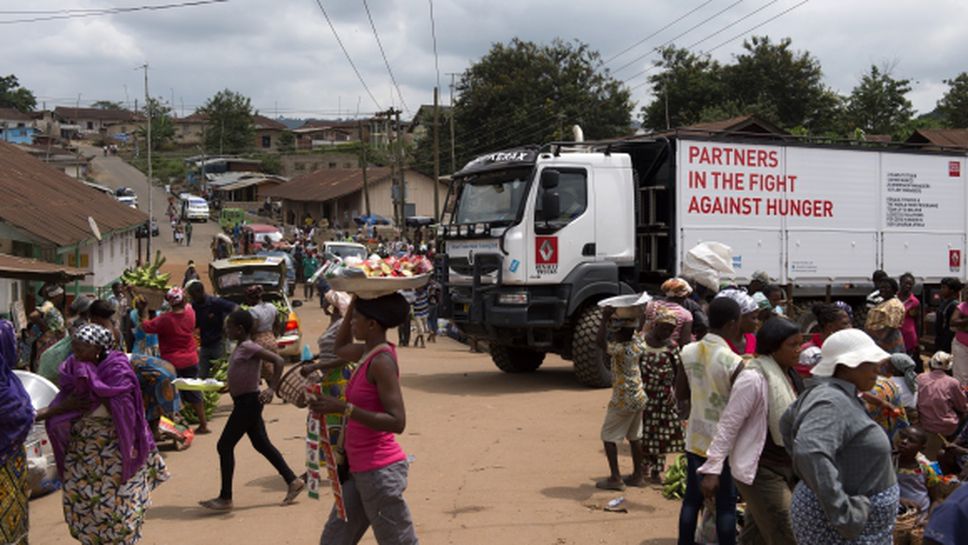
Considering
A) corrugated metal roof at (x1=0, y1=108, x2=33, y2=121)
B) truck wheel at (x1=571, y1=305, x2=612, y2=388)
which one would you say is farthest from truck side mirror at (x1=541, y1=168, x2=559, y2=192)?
corrugated metal roof at (x1=0, y1=108, x2=33, y2=121)

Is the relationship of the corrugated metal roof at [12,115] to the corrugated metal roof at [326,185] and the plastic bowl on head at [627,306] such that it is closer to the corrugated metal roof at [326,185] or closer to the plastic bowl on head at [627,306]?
the corrugated metal roof at [326,185]

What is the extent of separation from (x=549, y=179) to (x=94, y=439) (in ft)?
27.1

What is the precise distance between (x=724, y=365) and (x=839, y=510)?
5.68 ft

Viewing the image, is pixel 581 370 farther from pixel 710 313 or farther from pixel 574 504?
pixel 710 313

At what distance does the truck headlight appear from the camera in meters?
13.4

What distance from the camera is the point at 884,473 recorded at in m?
4.02

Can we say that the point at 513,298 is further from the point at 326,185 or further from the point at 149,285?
the point at 326,185

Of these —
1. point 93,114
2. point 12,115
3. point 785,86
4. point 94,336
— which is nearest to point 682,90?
point 785,86

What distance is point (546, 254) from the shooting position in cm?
1341

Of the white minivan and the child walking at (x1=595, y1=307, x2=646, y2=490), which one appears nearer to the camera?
the child walking at (x1=595, y1=307, x2=646, y2=490)

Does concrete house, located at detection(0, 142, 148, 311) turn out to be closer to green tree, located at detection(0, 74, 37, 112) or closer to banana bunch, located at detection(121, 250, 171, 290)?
banana bunch, located at detection(121, 250, 171, 290)

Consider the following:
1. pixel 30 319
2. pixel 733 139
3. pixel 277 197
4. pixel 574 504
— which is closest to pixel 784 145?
pixel 733 139

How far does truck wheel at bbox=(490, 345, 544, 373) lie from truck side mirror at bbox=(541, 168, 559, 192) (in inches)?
133

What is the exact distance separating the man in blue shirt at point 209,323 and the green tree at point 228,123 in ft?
274
